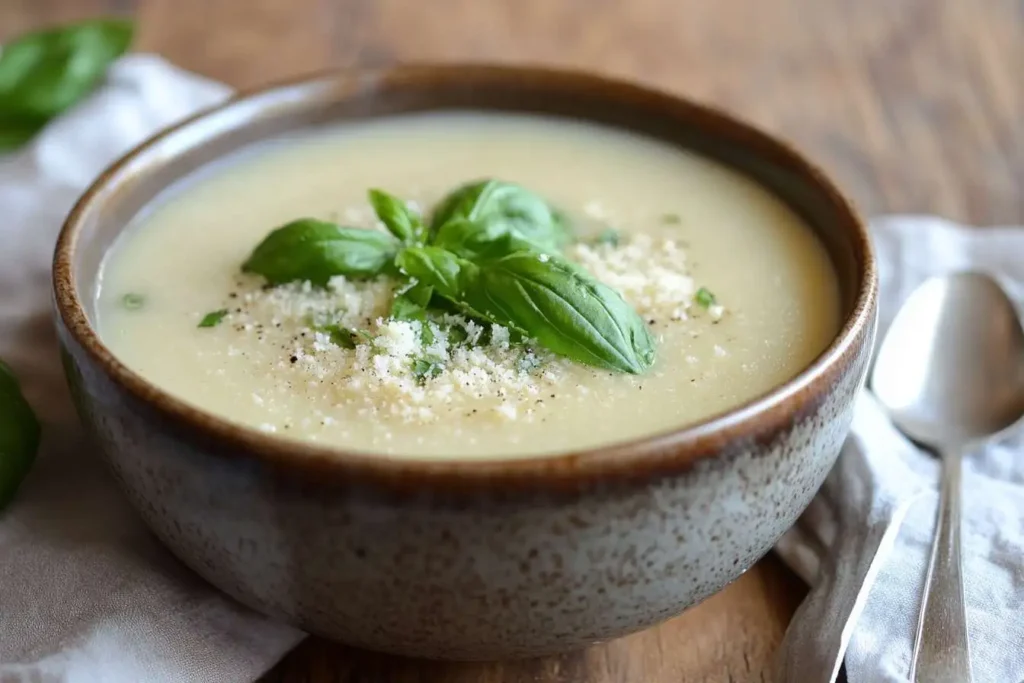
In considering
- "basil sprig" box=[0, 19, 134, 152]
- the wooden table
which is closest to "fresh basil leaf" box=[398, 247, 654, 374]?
the wooden table

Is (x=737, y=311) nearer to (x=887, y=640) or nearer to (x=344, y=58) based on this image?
(x=887, y=640)

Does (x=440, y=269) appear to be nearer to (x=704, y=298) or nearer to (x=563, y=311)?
(x=563, y=311)

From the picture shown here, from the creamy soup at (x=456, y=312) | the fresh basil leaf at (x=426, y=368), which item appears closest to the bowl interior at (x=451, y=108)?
the creamy soup at (x=456, y=312)

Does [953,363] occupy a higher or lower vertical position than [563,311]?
lower

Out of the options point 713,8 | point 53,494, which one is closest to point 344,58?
point 713,8

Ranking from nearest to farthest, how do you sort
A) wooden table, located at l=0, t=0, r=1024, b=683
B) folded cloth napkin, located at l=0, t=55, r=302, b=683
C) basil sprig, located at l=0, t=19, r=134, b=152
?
folded cloth napkin, located at l=0, t=55, r=302, b=683
basil sprig, located at l=0, t=19, r=134, b=152
wooden table, located at l=0, t=0, r=1024, b=683

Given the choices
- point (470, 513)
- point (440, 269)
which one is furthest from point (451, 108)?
point (470, 513)

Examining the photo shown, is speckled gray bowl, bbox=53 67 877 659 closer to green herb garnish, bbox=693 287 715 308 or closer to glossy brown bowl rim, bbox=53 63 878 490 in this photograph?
glossy brown bowl rim, bbox=53 63 878 490
